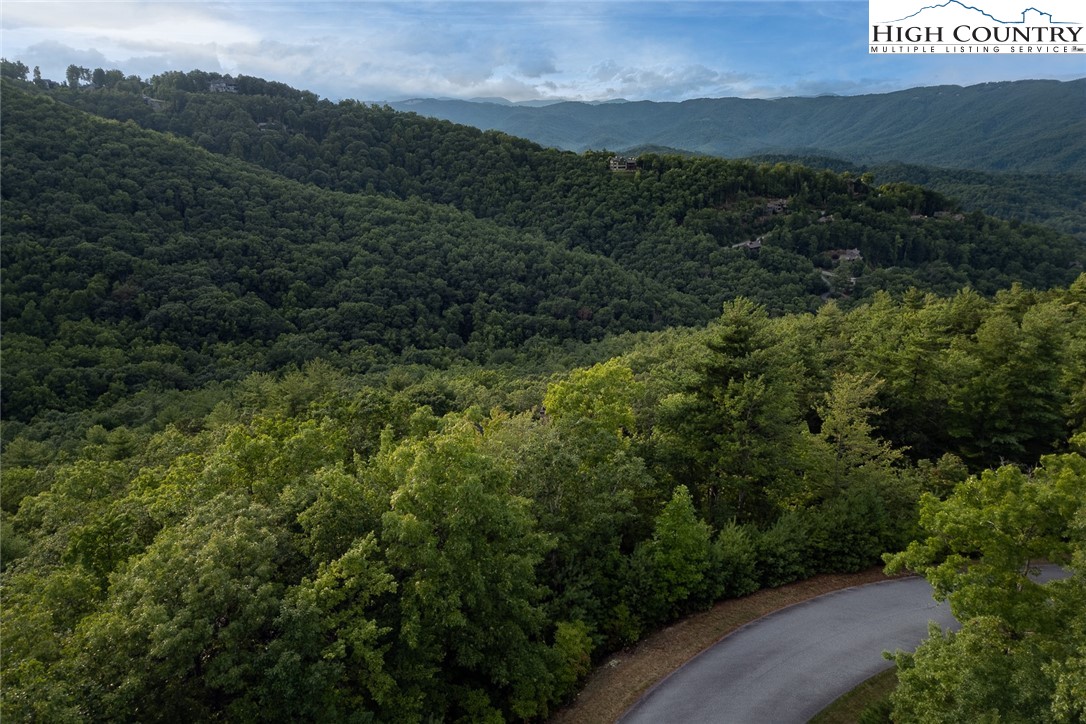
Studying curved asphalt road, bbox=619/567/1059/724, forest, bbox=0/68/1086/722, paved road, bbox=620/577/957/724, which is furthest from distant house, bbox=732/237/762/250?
paved road, bbox=620/577/957/724

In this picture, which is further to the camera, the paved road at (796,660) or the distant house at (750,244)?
the distant house at (750,244)

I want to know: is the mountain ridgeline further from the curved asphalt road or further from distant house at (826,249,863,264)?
the curved asphalt road

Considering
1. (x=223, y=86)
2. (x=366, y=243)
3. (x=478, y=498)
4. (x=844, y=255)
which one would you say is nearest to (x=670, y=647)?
(x=478, y=498)

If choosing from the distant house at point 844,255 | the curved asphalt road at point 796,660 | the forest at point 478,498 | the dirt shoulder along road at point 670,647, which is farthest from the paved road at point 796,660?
the distant house at point 844,255

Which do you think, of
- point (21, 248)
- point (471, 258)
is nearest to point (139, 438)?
point (21, 248)

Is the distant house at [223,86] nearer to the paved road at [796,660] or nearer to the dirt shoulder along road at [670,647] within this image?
the dirt shoulder along road at [670,647]

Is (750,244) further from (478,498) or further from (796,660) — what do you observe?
(478,498)

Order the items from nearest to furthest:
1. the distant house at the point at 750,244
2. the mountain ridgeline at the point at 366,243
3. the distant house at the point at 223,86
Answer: the mountain ridgeline at the point at 366,243
the distant house at the point at 750,244
the distant house at the point at 223,86
